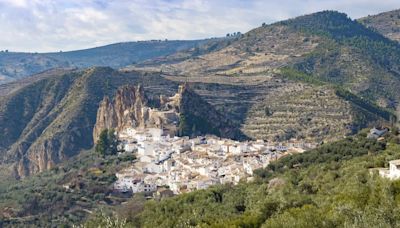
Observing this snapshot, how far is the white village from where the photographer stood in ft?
174

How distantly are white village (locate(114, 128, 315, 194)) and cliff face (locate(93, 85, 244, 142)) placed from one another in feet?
15.0

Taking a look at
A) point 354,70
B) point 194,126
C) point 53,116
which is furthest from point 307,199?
point 354,70

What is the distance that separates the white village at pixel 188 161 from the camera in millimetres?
52969

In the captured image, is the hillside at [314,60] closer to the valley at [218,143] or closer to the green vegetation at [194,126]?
the valley at [218,143]

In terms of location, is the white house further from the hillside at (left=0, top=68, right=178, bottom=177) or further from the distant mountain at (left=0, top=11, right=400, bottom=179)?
the hillside at (left=0, top=68, right=178, bottom=177)

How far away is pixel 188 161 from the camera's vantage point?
61.9 metres

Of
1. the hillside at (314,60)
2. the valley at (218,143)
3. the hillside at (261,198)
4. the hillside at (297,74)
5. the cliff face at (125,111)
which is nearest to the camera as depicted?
the hillside at (261,198)

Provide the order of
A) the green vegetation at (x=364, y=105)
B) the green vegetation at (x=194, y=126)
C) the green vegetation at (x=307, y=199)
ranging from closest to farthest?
the green vegetation at (x=307, y=199), the green vegetation at (x=194, y=126), the green vegetation at (x=364, y=105)

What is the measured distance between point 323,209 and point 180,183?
95.5 feet

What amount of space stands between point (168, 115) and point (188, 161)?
19.9 meters

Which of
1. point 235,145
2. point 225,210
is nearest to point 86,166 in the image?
point 235,145

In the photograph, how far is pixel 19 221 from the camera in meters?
49.2

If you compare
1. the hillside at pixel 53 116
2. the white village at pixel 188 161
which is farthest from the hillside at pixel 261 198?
the hillside at pixel 53 116

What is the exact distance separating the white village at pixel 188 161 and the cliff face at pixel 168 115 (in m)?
4.56
